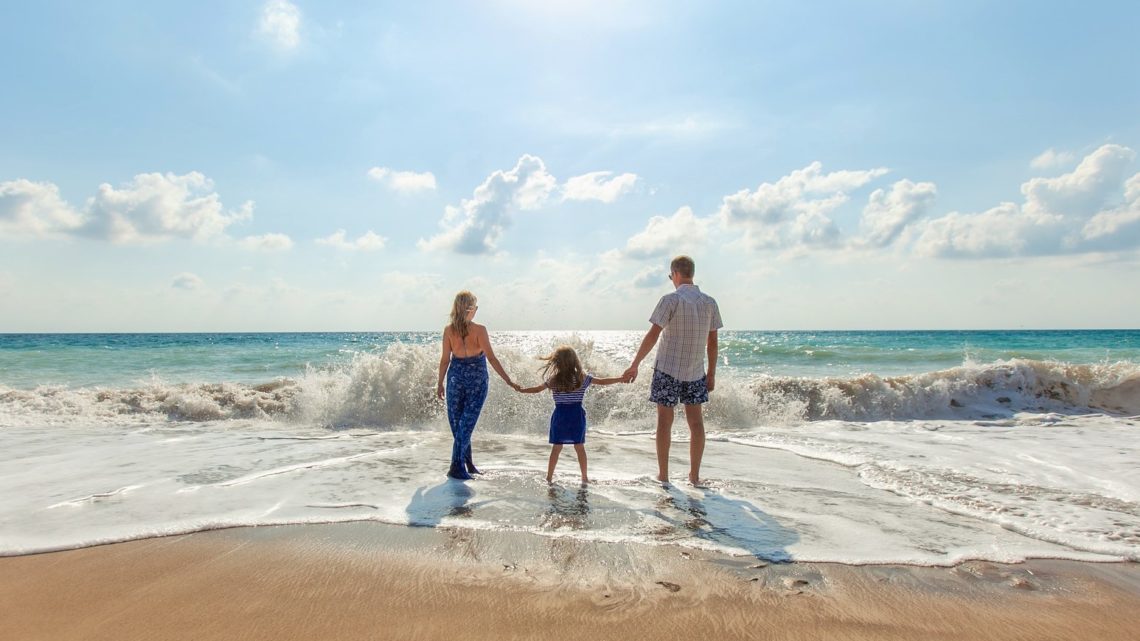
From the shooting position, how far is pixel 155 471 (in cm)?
604

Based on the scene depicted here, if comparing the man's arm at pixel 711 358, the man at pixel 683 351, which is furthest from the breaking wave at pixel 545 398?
the man's arm at pixel 711 358

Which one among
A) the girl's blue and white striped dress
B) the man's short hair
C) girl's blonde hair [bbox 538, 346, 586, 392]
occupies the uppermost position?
the man's short hair

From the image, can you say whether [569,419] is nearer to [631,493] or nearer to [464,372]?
[631,493]

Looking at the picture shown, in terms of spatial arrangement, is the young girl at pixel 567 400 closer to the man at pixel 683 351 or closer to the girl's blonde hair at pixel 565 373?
the girl's blonde hair at pixel 565 373

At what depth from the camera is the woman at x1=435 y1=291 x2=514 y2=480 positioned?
591cm

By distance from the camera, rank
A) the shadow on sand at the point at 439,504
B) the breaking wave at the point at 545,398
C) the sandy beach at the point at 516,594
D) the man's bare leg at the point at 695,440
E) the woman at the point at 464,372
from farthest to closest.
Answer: the breaking wave at the point at 545,398 → the woman at the point at 464,372 → the man's bare leg at the point at 695,440 → the shadow on sand at the point at 439,504 → the sandy beach at the point at 516,594

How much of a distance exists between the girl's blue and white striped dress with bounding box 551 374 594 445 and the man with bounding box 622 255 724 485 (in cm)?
53

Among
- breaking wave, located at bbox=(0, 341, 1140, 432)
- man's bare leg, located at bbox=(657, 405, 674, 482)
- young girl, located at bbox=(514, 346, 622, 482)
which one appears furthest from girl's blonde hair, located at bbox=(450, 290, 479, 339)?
breaking wave, located at bbox=(0, 341, 1140, 432)

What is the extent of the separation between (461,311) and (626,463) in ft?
8.79

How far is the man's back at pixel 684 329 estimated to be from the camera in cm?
555

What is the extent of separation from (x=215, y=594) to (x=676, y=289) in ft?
14.1

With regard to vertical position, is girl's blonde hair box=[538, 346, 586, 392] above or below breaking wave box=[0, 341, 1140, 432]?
above

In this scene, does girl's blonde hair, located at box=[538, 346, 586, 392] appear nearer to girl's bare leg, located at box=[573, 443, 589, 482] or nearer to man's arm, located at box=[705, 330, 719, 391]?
girl's bare leg, located at box=[573, 443, 589, 482]

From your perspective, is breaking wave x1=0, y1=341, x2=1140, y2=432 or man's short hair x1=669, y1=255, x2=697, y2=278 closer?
man's short hair x1=669, y1=255, x2=697, y2=278
